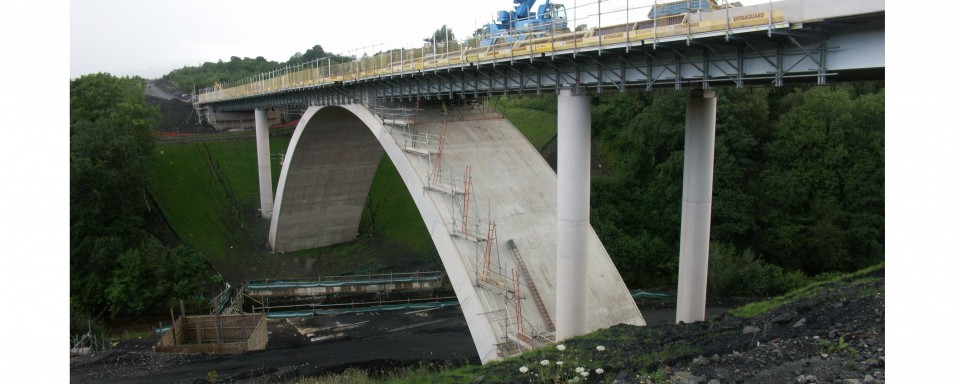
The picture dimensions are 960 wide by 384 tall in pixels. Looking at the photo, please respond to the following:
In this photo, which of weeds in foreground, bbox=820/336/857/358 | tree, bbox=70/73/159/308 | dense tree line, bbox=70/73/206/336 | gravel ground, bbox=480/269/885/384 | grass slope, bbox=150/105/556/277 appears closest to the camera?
gravel ground, bbox=480/269/885/384

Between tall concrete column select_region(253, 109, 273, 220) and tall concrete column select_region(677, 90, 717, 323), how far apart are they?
1289 inches

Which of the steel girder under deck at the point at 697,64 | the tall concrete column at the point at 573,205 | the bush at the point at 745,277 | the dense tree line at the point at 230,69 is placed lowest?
the bush at the point at 745,277

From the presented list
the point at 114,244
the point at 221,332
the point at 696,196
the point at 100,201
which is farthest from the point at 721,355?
the point at 100,201

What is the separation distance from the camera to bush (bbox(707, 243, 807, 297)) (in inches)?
1335

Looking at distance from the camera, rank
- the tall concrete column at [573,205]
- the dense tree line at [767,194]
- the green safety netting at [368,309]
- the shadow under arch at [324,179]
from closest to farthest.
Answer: the tall concrete column at [573,205], the green safety netting at [368,309], the dense tree line at [767,194], the shadow under arch at [324,179]

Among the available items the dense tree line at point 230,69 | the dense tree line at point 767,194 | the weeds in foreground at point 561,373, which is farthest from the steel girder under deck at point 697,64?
the dense tree line at point 230,69

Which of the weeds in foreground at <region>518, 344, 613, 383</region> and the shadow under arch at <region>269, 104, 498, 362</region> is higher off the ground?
the shadow under arch at <region>269, 104, 498, 362</region>

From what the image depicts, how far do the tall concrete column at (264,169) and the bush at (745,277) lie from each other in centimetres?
2780

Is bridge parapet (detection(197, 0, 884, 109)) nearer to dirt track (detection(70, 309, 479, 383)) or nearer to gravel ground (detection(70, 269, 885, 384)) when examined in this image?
gravel ground (detection(70, 269, 885, 384))

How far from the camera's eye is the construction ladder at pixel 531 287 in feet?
62.0

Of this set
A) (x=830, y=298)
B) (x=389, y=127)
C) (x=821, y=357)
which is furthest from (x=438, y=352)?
(x=821, y=357)

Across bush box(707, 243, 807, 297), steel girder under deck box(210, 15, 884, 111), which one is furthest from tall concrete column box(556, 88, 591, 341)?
bush box(707, 243, 807, 297)

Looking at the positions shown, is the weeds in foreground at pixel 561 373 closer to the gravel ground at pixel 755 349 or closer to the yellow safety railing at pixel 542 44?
the gravel ground at pixel 755 349

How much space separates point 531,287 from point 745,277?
61.2ft
